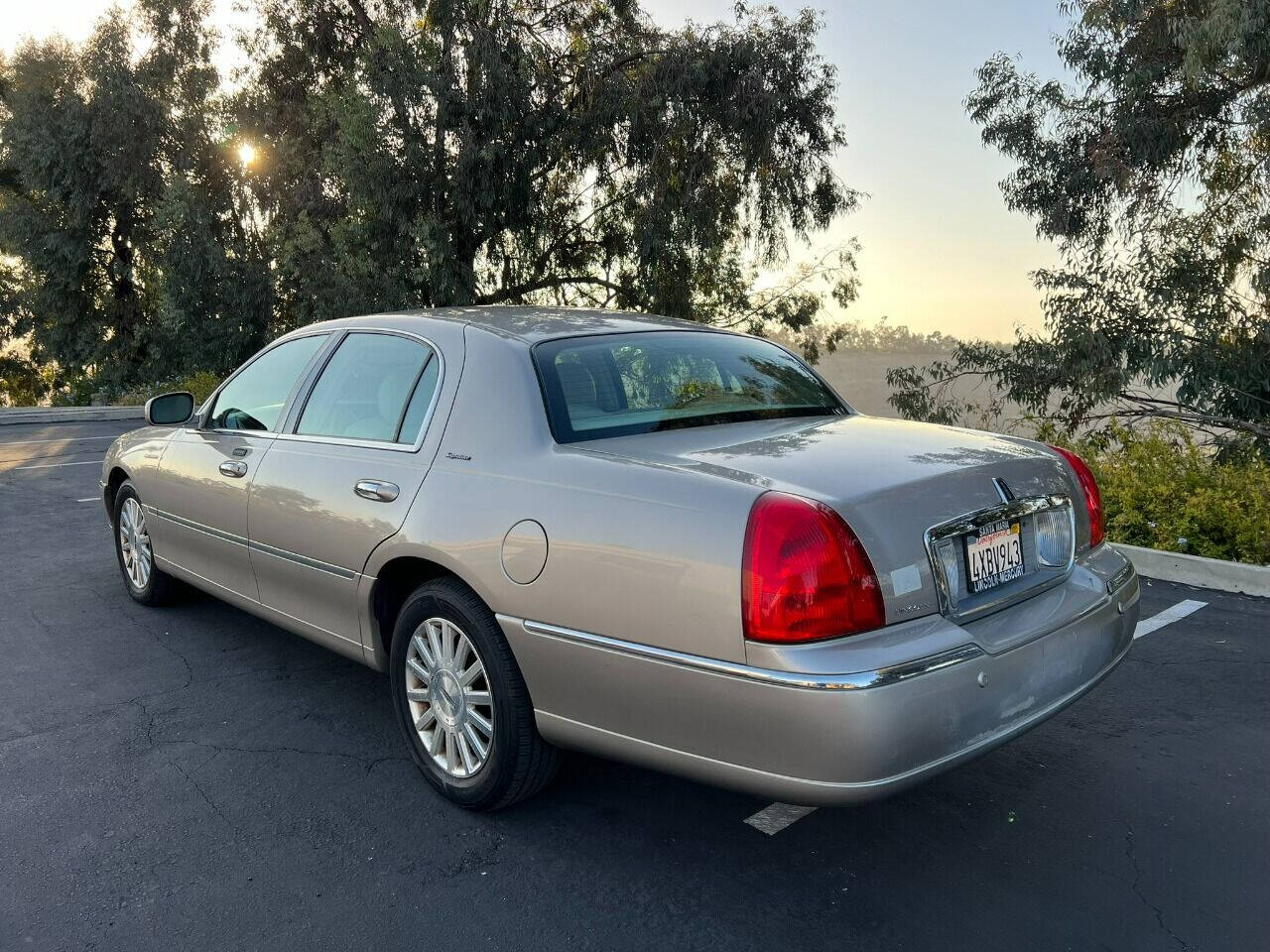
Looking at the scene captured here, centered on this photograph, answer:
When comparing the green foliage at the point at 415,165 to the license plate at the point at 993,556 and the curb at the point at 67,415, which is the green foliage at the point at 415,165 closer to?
the curb at the point at 67,415

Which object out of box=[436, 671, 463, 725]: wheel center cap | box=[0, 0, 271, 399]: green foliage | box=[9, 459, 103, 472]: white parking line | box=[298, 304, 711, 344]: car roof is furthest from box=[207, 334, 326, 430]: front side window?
box=[0, 0, 271, 399]: green foliage

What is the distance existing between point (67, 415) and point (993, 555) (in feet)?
73.1

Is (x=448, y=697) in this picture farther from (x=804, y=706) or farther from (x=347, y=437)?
(x=804, y=706)

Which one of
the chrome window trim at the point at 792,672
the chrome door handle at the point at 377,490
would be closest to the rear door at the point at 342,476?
the chrome door handle at the point at 377,490

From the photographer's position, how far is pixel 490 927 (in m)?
2.72

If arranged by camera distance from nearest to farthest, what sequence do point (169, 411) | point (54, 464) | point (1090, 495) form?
1. point (1090, 495)
2. point (169, 411)
3. point (54, 464)

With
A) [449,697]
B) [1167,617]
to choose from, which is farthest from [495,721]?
[1167,617]

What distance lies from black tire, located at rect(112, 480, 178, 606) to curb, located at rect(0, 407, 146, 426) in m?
16.1

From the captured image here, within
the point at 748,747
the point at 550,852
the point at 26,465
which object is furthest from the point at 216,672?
the point at 26,465

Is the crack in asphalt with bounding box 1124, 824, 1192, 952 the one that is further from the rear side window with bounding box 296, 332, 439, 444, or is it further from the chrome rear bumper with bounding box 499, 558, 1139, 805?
the rear side window with bounding box 296, 332, 439, 444

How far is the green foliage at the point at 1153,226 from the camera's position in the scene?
46.1 feet

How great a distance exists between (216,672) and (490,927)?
2.52 metres

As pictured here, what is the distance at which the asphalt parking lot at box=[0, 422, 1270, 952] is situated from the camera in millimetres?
2715

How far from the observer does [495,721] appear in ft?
10.4
